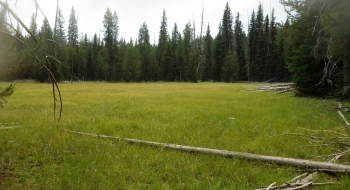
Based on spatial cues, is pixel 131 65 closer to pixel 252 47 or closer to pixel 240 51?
pixel 240 51

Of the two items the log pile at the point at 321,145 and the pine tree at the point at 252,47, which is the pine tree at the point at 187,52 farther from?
the log pile at the point at 321,145

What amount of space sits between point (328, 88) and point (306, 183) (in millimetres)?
14752

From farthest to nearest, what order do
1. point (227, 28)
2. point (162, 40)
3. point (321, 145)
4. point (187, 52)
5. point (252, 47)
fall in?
1. point (162, 40)
2. point (227, 28)
3. point (187, 52)
4. point (252, 47)
5. point (321, 145)

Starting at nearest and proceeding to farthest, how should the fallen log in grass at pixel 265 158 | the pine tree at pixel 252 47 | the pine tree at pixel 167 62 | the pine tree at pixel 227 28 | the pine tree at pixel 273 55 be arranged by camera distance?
the fallen log in grass at pixel 265 158
the pine tree at pixel 273 55
the pine tree at pixel 252 47
the pine tree at pixel 167 62
the pine tree at pixel 227 28

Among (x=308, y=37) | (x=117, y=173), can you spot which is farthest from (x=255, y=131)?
(x=308, y=37)

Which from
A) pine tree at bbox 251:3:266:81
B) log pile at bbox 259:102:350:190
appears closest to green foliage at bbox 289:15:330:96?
log pile at bbox 259:102:350:190

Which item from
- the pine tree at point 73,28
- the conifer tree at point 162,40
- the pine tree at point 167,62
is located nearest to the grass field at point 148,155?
the pine tree at point 167,62

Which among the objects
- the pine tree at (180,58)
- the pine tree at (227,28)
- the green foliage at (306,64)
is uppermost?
the pine tree at (227,28)

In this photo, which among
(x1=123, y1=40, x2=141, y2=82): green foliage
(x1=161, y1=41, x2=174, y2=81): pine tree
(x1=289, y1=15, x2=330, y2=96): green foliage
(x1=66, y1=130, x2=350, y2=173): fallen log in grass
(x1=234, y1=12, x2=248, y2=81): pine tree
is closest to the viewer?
(x1=66, y1=130, x2=350, y2=173): fallen log in grass

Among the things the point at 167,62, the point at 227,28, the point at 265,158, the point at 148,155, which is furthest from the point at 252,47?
the point at 148,155

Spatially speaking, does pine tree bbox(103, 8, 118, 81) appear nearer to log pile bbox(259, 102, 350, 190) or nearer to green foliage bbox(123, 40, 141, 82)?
green foliage bbox(123, 40, 141, 82)

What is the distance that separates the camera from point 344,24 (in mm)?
8094

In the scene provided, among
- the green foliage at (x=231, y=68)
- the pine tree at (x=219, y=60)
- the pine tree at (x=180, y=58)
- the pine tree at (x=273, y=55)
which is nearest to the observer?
the pine tree at (x=273, y=55)

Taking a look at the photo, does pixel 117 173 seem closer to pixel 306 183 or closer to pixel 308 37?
pixel 306 183
